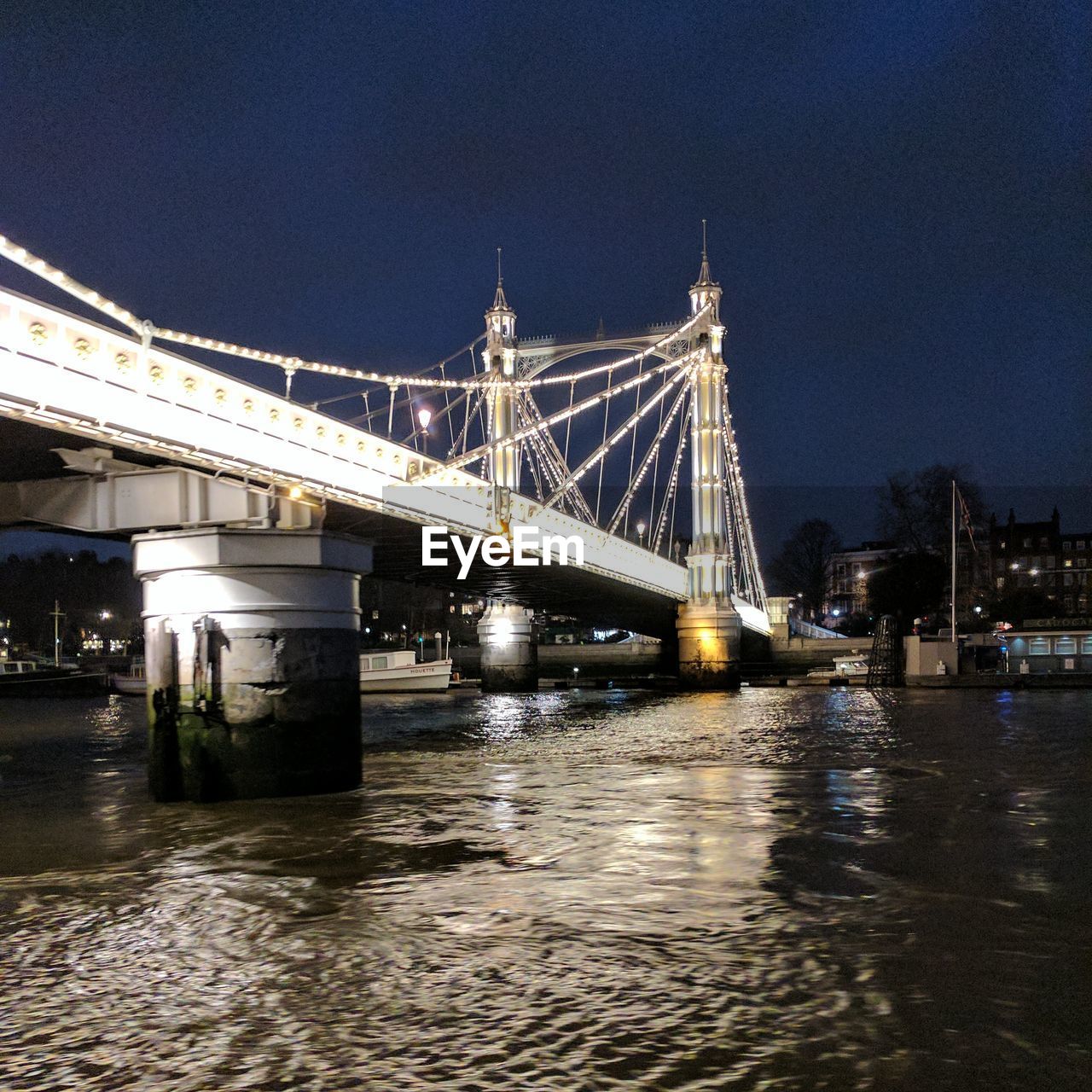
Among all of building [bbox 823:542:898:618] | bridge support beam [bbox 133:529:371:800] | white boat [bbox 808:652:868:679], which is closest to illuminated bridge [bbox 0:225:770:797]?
bridge support beam [bbox 133:529:371:800]

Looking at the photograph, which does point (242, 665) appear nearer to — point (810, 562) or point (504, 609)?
point (504, 609)

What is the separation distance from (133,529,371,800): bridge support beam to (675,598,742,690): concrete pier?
3971 centimetres

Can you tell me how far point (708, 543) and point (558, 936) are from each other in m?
49.3

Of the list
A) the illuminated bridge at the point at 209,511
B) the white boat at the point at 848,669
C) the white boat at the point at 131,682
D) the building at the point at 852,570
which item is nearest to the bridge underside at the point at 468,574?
the illuminated bridge at the point at 209,511

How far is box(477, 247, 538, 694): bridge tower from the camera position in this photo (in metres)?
55.7

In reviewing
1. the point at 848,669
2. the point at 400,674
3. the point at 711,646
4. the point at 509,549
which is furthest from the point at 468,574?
the point at 848,669

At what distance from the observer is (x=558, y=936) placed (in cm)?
895

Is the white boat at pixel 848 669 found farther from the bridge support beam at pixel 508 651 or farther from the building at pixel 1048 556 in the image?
the building at pixel 1048 556

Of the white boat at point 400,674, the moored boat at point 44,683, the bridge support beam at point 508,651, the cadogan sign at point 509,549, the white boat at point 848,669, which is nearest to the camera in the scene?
the cadogan sign at point 509,549

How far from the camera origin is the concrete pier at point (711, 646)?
56094 millimetres

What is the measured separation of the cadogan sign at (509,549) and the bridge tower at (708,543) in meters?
16.2

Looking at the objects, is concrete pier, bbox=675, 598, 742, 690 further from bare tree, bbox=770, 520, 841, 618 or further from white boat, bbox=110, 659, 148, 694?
bare tree, bbox=770, 520, 841, 618

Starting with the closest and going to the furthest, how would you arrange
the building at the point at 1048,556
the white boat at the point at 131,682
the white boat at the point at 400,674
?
the white boat at the point at 400,674 < the white boat at the point at 131,682 < the building at the point at 1048,556

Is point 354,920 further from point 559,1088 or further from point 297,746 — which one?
point 297,746
